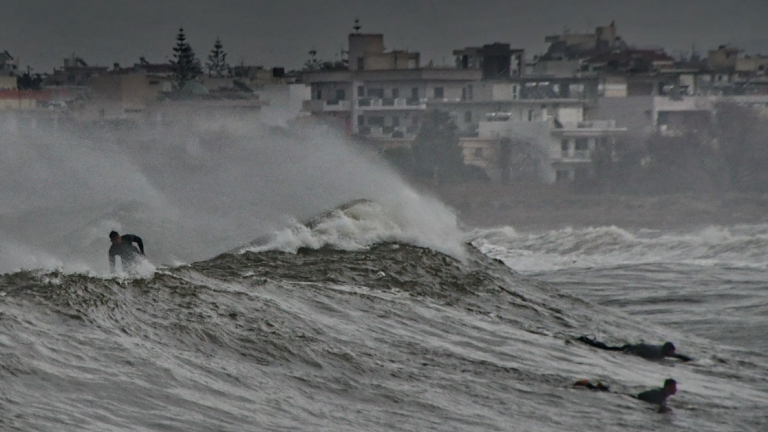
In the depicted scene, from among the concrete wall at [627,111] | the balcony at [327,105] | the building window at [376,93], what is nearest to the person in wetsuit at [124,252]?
the balcony at [327,105]

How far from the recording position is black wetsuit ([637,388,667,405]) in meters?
14.4

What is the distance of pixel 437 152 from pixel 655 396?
82.9 meters

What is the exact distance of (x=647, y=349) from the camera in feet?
57.9

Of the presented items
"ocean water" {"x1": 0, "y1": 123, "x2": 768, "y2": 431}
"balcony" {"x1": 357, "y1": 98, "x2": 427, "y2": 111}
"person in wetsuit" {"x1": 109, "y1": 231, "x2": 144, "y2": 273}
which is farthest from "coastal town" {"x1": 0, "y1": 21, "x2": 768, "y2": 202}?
"person in wetsuit" {"x1": 109, "y1": 231, "x2": 144, "y2": 273}

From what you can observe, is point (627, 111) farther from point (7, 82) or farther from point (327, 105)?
point (7, 82)

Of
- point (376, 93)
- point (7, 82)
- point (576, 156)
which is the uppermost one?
point (376, 93)

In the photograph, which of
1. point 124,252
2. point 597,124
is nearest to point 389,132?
point 597,124

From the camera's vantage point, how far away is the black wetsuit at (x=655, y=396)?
14.4 m

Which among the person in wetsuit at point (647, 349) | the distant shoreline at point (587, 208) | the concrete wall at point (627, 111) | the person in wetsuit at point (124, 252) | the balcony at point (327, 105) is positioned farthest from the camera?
the concrete wall at point (627, 111)

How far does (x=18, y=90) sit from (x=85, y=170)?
220 ft

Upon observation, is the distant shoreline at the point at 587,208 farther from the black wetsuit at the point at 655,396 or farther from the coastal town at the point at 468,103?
the black wetsuit at the point at 655,396

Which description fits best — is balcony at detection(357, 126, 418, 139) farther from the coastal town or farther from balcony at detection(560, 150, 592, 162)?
balcony at detection(560, 150, 592, 162)

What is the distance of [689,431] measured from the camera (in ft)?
44.7

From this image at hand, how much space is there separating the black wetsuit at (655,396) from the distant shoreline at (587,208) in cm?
6832
